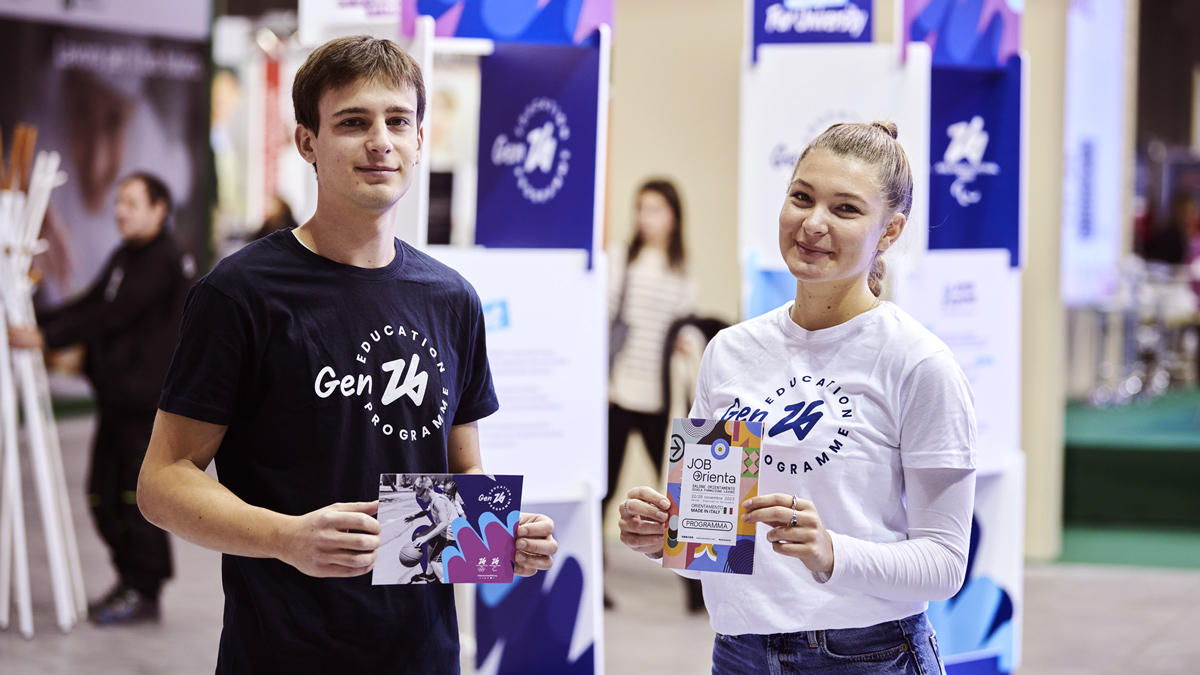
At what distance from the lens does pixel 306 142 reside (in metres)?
1.62

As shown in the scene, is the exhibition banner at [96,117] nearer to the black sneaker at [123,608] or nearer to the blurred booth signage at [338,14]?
the black sneaker at [123,608]

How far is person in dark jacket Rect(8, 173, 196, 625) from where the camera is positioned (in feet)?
16.3

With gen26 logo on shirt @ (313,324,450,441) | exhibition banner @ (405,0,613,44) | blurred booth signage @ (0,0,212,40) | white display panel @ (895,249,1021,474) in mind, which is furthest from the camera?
blurred booth signage @ (0,0,212,40)

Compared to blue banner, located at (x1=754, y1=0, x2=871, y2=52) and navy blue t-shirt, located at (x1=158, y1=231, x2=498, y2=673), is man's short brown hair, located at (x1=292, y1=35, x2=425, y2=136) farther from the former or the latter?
blue banner, located at (x1=754, y1=0, x2=871, y2=52)

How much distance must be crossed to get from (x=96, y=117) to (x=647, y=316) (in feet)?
20.3

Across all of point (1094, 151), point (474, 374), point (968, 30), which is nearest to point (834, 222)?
point (474, 374)

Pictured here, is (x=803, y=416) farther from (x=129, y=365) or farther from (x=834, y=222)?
(x=129, y=365)

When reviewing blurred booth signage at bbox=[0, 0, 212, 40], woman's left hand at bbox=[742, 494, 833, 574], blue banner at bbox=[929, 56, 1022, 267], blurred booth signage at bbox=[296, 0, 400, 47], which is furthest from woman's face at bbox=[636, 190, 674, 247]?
blurred booth signage at bbox=[0, 0, 212, 40]

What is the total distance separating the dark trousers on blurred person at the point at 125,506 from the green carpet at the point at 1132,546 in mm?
4636

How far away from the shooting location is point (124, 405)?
4.96 m

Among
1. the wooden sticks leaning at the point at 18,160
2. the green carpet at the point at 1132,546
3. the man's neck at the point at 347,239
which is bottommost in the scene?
the green carpet at the point at 1132,546

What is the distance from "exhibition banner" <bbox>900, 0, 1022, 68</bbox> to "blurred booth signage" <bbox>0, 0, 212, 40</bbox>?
23.0 feet

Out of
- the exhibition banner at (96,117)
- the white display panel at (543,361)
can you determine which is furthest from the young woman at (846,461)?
the exhibition banner at (96,117)

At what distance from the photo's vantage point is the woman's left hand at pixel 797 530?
1497 millimetres
